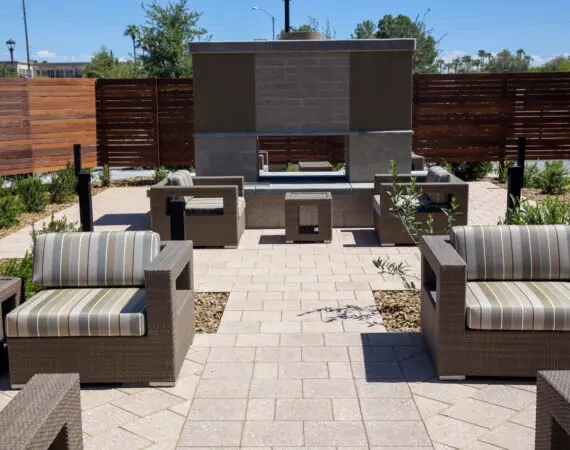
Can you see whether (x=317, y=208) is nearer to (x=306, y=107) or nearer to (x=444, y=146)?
(x=306, y=107)

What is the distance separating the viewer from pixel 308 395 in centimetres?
478

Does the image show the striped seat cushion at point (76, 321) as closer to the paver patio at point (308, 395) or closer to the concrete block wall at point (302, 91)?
the paver patio at point (308, 395)

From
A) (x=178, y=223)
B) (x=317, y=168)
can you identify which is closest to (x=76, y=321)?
(x=178, y=223)

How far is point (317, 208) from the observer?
1024 cm

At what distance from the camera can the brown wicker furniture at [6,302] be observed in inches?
201

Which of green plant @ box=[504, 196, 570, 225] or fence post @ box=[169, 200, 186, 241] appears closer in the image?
fence post @ box=[169, 200, 186, 241]

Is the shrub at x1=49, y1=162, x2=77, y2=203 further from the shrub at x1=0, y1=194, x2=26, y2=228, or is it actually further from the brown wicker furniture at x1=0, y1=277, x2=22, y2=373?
the brown wicker furniture at x1=0, y1=277, x2=22, y2=373

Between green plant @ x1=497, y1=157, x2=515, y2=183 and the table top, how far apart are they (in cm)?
685

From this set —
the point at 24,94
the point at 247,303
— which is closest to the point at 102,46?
the point at 24,94

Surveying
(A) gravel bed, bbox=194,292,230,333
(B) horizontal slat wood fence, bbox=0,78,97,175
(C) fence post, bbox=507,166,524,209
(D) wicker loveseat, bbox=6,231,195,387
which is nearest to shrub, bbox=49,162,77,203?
(B) horizontal slat wood fence, bbox=0,78,97,175

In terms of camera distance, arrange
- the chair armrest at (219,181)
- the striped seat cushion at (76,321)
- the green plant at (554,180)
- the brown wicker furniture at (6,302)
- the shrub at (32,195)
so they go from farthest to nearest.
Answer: the green plant at (554,180) < the shrub at (32,195) < the chair armrest at (219,181) < the brown wicker furniture at (6,302) < the striped seat cushion at (76,321)

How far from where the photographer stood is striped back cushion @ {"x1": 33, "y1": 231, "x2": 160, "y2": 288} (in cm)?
541

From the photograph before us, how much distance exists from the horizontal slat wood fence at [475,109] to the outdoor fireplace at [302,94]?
4976mm

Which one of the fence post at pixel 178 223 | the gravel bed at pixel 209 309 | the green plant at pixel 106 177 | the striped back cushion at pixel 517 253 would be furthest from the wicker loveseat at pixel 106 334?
the green plant at pixel 106 177
